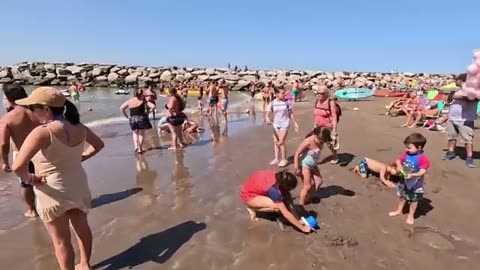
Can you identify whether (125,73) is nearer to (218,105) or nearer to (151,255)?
(218,105)

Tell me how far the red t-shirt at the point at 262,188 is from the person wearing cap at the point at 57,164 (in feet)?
7.28

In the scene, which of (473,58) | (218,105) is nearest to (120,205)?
(473,58)

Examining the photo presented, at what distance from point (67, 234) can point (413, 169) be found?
13.2 ft

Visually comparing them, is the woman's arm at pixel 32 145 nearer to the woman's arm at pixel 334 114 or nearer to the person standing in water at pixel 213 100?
the woman's arm at pixel 334 114

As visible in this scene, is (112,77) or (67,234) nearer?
(67,234)

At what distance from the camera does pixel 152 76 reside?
2101 inches

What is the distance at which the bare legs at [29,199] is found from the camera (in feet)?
19.2

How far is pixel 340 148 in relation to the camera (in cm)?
996

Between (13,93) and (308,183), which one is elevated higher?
(13,93)

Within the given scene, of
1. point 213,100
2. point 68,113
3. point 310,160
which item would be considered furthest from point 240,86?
point 68,113

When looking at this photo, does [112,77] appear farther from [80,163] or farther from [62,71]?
[80,163]

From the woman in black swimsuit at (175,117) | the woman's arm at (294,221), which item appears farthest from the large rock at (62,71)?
the woman's arm at (294,221)

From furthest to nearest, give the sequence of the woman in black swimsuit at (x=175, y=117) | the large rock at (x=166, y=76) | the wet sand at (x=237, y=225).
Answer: the large rock at (x=166, y=76)
the woman in black swimsuit at (x=175, y=117)
the wet sand at (x=237, y=225)

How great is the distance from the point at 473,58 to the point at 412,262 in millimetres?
4848
